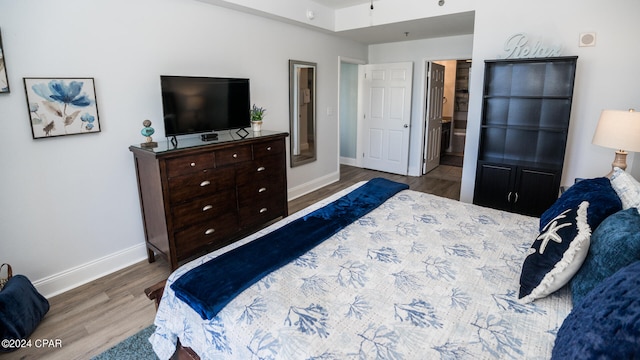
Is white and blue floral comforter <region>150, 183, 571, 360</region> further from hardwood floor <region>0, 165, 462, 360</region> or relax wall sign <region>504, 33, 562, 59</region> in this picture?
relax wall sign <region>504, 33, 562, 59</region>

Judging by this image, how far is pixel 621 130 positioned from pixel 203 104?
3.38 metres

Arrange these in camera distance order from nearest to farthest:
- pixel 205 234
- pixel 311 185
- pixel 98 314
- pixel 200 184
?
1. pixel 98 314
2. pixel 200 184
3. pixel 205 234
4. pixel 311 185

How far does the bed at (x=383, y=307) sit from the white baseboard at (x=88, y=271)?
62.2 inches

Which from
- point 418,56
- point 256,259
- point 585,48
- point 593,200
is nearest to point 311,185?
point 418,56

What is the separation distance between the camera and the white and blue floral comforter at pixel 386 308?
1.20m

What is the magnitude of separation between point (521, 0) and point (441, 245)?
10.0ft

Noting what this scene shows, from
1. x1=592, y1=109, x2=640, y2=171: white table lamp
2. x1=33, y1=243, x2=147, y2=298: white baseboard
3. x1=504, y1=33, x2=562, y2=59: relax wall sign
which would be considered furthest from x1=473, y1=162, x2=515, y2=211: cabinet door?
x1=33, y1=243, x2=147, y2=298: white baseboard

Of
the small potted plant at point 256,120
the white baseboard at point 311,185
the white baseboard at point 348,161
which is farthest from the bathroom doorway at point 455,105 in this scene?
the small potted plant at point 256,120

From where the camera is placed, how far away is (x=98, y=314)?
7.90ft

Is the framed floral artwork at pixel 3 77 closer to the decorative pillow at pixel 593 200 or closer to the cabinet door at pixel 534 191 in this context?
the decorative pillow at pixel 593 200

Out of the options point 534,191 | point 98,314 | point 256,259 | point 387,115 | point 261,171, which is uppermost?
point 387,115

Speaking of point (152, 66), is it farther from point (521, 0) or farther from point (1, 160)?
point (521, 0)

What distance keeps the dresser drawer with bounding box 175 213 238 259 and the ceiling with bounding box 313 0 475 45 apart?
3.09 m

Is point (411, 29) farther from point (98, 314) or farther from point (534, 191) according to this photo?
point (98, 314)
